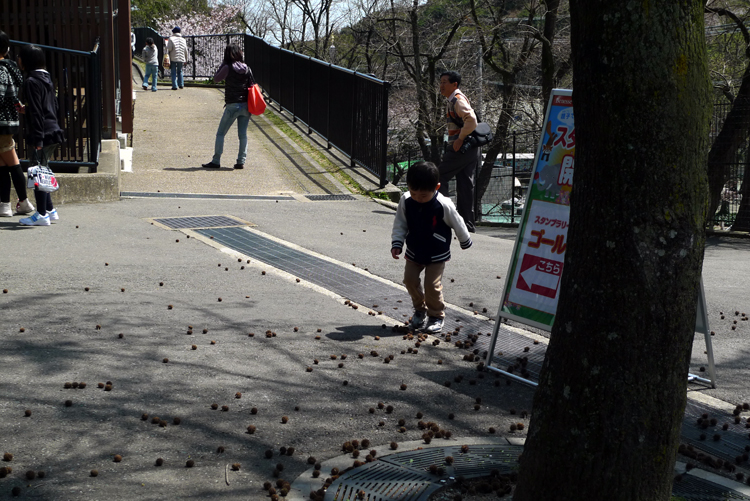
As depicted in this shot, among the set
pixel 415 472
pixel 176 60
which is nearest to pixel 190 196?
pixel 415 472

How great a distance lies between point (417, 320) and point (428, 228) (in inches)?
29.3

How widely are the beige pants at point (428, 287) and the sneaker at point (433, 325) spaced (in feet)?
0.11

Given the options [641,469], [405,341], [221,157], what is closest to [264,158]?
[221,157]

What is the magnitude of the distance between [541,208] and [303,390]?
6.61 feet

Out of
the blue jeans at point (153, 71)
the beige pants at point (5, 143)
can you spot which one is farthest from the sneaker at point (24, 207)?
the blue jeans at point (153, 71)

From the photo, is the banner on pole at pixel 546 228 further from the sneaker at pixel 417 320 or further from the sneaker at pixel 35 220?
the sneaker at pixel 35 220

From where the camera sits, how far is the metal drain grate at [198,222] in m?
9.69

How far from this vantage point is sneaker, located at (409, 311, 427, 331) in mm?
6242

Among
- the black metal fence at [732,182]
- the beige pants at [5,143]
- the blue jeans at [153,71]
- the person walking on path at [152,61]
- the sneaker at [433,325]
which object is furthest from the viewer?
the blue jeans at [153,71]

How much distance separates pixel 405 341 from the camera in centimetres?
599

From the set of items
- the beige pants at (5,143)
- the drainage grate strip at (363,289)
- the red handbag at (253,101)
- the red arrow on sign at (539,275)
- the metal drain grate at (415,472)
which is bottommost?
the metal drain grate at (415,472)

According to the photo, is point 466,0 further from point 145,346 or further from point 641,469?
point 641,469

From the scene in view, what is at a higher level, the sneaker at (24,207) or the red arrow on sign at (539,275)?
the red arrow on sign at (539,275)

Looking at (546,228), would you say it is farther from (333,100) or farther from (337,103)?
(333,100)
